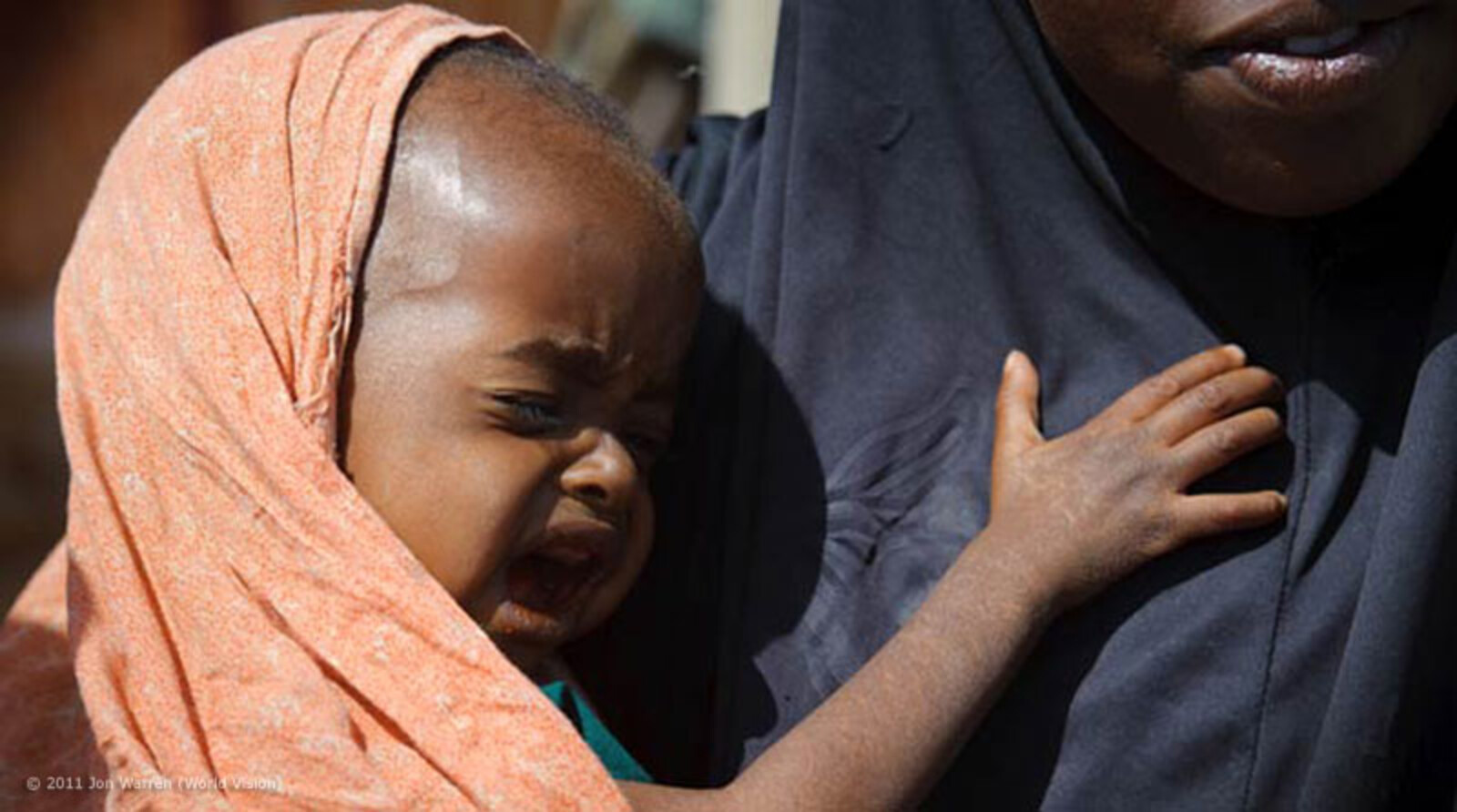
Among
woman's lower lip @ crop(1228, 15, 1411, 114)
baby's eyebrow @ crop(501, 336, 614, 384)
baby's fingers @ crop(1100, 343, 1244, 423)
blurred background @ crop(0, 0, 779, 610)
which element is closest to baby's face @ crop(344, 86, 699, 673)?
baby's eyebrow @ crop(501, 336, 614, 384)

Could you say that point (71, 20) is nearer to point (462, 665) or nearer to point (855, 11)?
point (855, 11)

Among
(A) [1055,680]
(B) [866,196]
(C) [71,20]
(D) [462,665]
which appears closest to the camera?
(D) [462,665]

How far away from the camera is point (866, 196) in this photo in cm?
302

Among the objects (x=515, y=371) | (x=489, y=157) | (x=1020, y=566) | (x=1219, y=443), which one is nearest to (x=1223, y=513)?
(x=1219, y=443)

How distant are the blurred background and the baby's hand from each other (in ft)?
11.3

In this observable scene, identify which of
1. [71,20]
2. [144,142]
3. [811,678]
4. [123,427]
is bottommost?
[71,20]

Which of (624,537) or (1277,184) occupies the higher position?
(1277,184)

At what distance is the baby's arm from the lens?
2.60 meters

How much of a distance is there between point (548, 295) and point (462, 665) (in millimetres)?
412

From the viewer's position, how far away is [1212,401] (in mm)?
2748

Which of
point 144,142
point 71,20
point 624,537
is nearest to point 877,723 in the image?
point 624,537

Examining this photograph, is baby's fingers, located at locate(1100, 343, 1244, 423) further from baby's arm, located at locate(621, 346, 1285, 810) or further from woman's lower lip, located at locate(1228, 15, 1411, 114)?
woman's lower lip, located at locate(1228, 15, 1411, 114)

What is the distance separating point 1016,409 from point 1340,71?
1.79 feet

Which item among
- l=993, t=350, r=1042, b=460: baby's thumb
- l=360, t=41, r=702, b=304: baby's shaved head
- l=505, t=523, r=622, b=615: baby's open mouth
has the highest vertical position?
l=360, t=41, r=702, b=304: baby's shaved head
